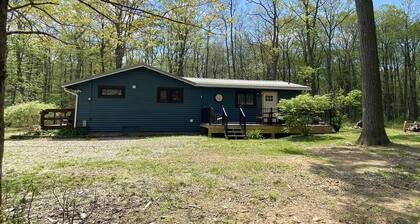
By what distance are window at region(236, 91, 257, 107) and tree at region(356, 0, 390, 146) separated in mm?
7298

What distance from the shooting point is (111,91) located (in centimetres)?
1500

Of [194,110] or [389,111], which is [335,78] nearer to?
[389,111]

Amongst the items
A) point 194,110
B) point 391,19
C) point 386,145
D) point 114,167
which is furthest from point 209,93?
point 391,19

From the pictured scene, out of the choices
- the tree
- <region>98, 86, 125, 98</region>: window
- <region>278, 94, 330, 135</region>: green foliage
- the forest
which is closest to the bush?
<region>98, 86, 125, 98</region>: window

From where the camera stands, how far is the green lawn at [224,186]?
3.67 metres

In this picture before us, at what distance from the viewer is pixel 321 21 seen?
28.2m

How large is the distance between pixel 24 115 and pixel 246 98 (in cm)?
1190

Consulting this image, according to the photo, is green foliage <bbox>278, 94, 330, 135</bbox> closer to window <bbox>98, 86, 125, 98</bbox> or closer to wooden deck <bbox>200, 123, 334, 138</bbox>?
wooden deck <bbox>200, 123, 334, 138</bbox>

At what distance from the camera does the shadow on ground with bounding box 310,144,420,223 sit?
3.74m

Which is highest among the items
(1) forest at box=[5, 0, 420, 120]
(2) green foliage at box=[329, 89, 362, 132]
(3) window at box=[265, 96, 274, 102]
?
(1) forest at box=[5, 0, 420, 120]

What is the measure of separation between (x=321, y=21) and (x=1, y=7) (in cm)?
2935

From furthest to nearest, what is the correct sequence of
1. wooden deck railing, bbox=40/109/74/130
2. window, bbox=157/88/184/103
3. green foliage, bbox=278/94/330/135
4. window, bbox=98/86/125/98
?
window, bbox=157/88/184/103, window, bbox=98/86/125/98, wooden deck railing, bbox=40/109/74/130, green foliage, bbox=278/94/330/135

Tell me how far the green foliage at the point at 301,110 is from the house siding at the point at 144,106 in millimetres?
3935

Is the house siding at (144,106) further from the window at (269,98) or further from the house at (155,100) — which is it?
the window at (269,98)
